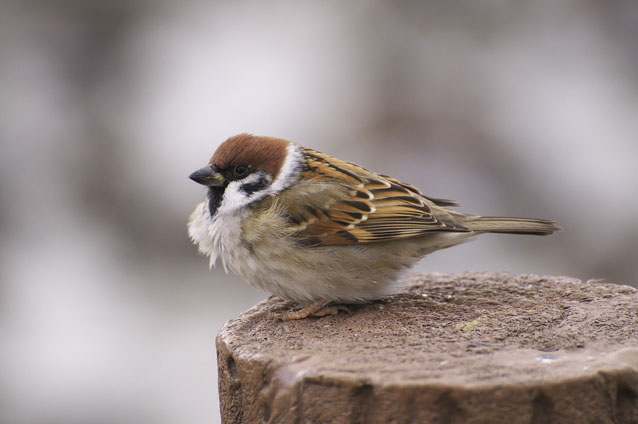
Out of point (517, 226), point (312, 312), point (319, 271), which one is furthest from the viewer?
point (517, 226)

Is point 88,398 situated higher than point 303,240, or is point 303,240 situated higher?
point 303,240

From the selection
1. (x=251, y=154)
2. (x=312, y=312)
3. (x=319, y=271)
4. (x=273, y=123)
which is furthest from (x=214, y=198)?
(x=273, y=123)

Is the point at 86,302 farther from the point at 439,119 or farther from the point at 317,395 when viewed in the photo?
the point at 317,395

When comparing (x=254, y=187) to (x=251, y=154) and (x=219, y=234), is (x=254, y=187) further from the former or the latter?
(x=219, y=234)

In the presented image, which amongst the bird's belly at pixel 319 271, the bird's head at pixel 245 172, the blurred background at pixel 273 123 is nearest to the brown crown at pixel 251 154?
the bird's head at pixel 245 172

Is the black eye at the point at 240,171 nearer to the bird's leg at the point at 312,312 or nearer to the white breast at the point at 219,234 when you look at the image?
the white breast at the point at 219,234

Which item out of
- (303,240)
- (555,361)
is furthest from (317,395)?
(303,240)
